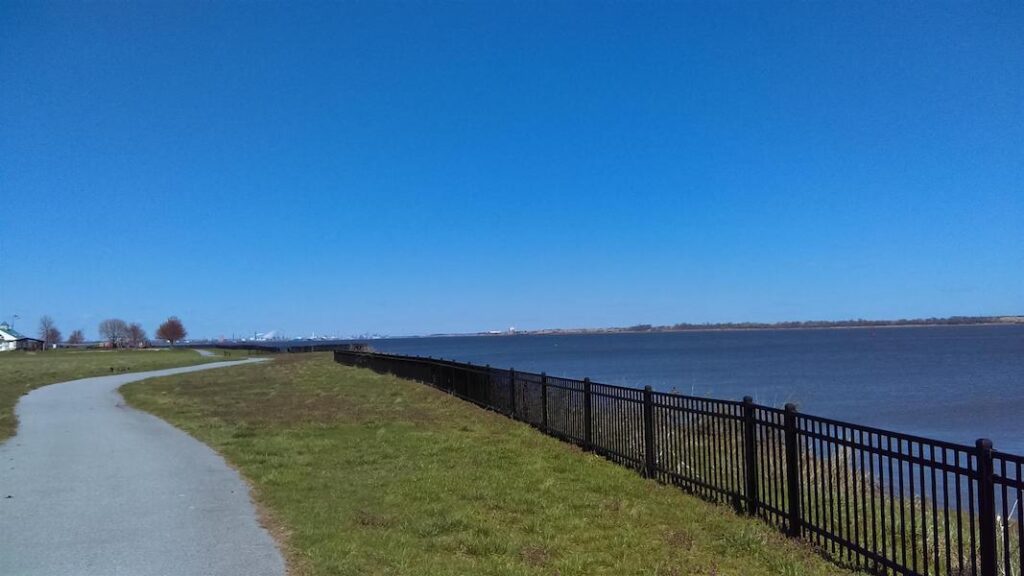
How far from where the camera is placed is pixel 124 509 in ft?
27.2

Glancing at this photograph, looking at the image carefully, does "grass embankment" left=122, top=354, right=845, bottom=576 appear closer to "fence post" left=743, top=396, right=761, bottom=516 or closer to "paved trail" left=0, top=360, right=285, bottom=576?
"fence post" left=743, top=396, right=761, bottom=516

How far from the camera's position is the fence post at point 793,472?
6.81m

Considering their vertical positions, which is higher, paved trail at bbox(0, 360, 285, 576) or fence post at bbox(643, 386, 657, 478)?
fence post at bbox(643, 386, 657, 478)

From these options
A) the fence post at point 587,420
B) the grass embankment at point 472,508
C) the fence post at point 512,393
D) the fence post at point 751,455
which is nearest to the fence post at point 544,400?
the grass embankment at point 472,508

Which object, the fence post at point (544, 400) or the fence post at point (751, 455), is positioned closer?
the fence post at point (751, 455)

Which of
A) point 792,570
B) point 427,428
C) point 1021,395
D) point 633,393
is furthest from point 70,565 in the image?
point 1021,395

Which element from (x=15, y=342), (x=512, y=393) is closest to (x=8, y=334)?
(x=15, y=342)

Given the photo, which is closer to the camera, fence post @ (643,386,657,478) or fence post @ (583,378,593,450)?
fence post @ (643,386,657,478)

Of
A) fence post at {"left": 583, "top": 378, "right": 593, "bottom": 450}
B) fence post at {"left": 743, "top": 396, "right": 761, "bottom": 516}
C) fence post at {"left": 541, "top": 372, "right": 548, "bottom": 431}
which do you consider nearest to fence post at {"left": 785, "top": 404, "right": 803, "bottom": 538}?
fence post at {"left": 743, "top": 396, "right": 761, "bottom": 516}

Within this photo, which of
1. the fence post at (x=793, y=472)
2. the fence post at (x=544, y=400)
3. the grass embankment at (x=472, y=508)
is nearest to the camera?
the grass embankment at (x=472, y=508)

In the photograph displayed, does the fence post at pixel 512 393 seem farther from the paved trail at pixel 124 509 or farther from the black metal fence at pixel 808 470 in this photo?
the paved trail at pixel 124 509

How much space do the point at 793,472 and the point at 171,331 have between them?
7461 inches

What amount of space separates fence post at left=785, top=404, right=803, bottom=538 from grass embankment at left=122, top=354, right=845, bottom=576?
0.25m

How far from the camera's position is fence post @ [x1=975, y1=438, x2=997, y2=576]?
4660 mm
